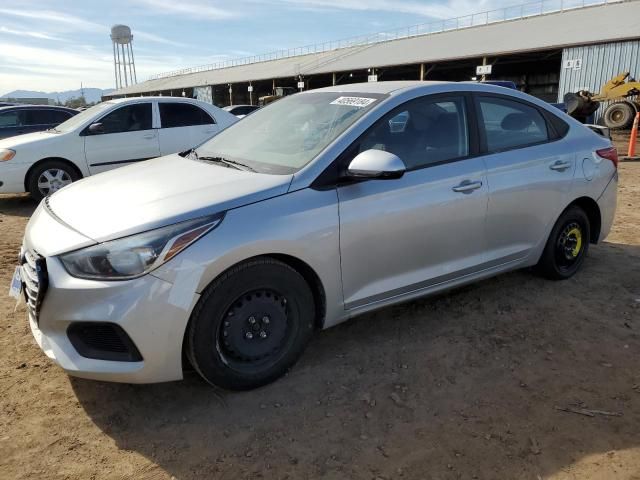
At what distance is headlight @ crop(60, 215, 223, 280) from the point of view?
7.66ft

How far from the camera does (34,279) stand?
249 cm

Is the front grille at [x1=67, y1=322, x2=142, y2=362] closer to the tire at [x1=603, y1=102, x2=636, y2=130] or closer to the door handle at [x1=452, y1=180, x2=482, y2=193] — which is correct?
the door handle at [x1=452, y1=180, x2=482, y2=193]

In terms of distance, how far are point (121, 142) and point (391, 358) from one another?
6179mm

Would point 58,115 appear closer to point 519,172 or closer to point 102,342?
point 102,342

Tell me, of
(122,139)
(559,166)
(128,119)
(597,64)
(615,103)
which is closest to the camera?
(559,166)

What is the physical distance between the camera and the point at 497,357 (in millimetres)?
3119

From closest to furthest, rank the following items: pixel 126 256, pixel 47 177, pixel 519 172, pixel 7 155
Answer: pixel 126 256 → pixel 519 172 → pixel 7 155 → pixel 47 177

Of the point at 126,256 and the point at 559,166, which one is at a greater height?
the point at 559,166

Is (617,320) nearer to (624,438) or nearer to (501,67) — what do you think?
(624,438)

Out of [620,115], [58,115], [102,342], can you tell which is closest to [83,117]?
[58,115]

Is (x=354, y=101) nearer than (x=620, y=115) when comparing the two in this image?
Yes

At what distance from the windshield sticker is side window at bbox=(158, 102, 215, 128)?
5.51 m

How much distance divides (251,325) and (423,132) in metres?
1.66

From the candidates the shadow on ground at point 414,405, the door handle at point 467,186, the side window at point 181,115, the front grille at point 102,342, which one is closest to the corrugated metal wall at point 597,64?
the side window at point 181,115
